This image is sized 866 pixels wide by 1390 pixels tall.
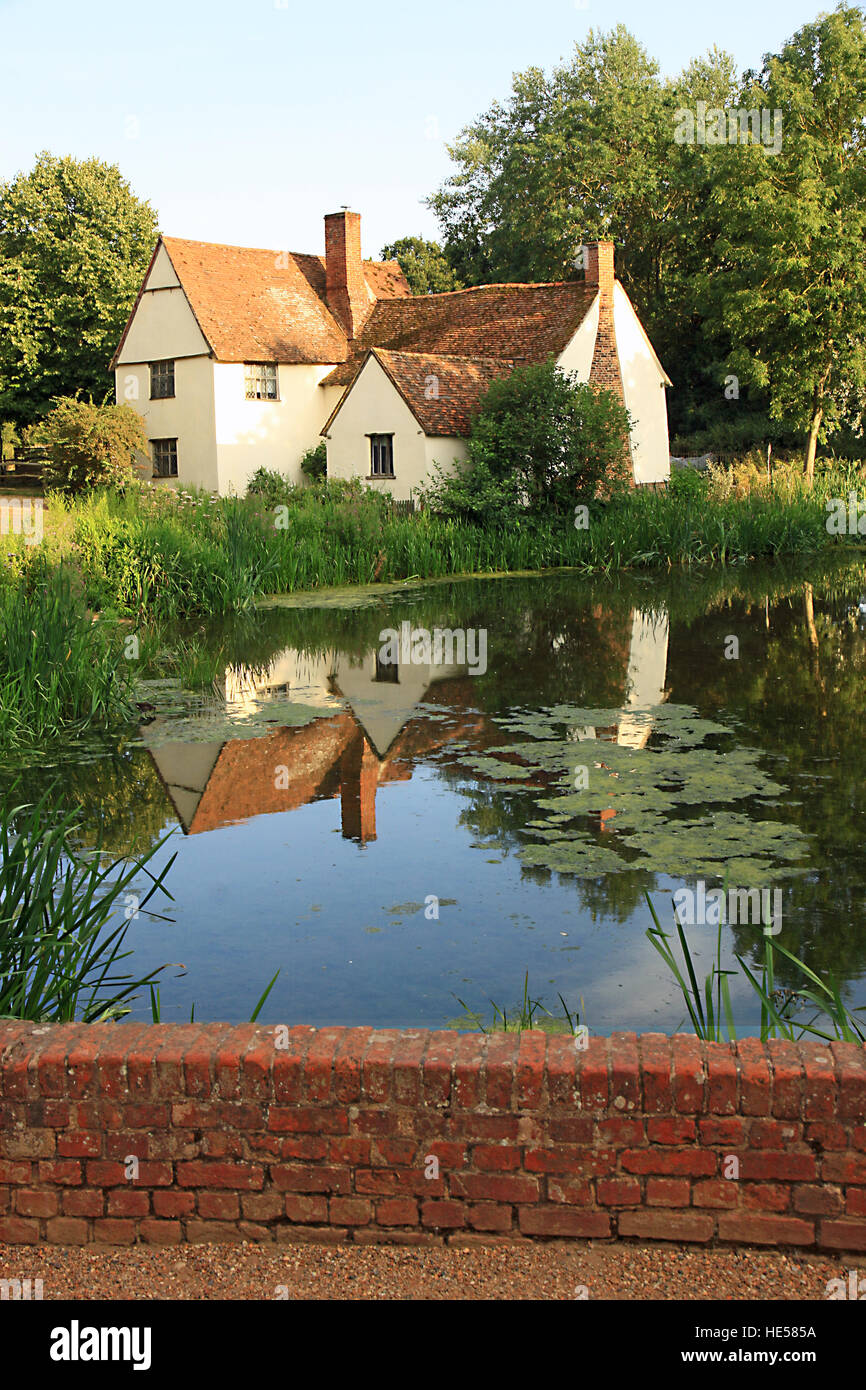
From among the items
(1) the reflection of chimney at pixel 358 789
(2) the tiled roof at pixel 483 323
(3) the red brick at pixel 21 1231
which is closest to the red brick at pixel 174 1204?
(3) the red brick at pixel 21 1231

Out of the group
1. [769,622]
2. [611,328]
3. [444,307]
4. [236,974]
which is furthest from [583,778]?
[444,307]

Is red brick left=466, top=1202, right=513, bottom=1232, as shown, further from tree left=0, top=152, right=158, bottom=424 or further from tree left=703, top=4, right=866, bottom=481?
tree left=0, top=152, right=158, bottom=424

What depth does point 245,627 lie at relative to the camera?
19.9 m

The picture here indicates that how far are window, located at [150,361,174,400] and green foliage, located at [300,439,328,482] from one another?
512 cm

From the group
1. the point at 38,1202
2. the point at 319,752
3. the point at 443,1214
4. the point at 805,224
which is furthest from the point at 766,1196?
the point at 805,224

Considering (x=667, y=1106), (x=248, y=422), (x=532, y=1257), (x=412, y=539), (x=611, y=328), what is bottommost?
(x=532, y=1257)

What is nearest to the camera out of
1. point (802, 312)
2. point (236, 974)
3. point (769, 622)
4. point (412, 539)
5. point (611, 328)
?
point (236, 974)

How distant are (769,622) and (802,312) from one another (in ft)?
92.3

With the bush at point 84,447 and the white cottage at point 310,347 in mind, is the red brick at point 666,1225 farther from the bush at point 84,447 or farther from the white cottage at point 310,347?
the bush at point 84,447

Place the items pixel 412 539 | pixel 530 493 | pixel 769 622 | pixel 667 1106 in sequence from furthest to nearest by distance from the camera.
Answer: pixel 530 493, pixel 412 539, pixel 769 622, pixel 667 1106

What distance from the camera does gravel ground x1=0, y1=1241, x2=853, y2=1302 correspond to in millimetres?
3650

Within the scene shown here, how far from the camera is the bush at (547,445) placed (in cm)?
3148

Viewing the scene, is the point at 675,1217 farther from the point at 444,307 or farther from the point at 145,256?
the point at 145,256

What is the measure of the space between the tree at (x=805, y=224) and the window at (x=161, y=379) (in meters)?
19.3
